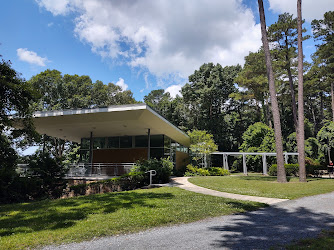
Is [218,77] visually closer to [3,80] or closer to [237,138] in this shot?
[237,138]

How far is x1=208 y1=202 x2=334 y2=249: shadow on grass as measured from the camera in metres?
3.25

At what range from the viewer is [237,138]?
116 ft

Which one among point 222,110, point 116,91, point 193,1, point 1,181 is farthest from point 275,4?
point 116,91

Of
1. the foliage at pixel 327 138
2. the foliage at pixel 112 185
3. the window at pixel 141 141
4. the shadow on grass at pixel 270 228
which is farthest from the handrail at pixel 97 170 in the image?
the foliage at pixel 327 138

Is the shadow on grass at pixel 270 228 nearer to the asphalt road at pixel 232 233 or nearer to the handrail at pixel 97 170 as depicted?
the asphalt road at pixel 232 233

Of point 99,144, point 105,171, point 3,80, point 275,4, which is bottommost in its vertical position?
point 105,171

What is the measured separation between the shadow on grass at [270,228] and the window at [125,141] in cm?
1426

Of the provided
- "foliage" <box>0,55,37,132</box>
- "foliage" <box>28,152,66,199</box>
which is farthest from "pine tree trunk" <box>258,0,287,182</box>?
"foliage" <box>0,55,37,132</box>

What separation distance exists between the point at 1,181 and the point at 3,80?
4183 millimetres

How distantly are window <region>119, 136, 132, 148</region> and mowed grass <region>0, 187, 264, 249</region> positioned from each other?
1207 centimetres

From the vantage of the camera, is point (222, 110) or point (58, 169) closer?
point (58, 169)

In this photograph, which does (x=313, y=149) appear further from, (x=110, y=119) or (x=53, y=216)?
(x=53, y=216)

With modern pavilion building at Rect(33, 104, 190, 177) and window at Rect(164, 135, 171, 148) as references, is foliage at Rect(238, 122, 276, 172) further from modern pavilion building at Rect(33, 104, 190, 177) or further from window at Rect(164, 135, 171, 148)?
window at Rect(164, 135, 171, 148)

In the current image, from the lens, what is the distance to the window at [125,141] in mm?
18625
